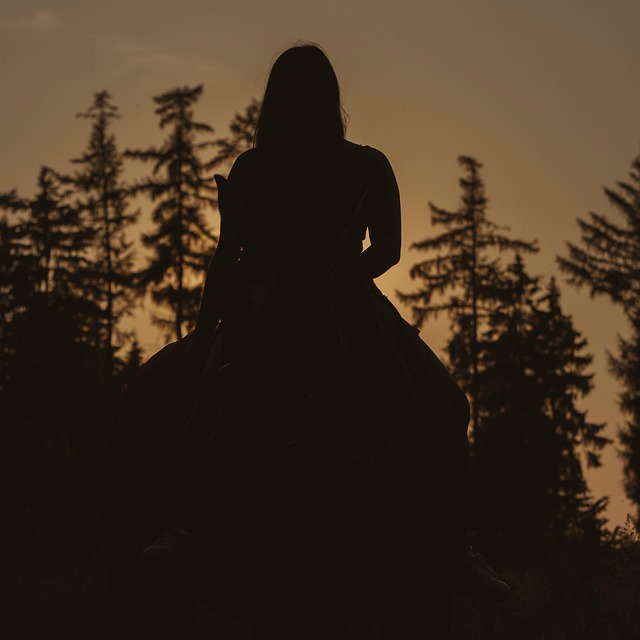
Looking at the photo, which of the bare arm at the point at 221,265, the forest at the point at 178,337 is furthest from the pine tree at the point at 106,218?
the bare arm at the point at 221,265

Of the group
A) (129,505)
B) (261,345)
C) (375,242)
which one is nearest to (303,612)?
(261,345)

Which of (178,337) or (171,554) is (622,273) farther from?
(171,554)

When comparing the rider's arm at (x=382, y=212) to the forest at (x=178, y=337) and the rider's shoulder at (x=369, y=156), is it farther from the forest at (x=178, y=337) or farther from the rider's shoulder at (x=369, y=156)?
the forest at (x=178, y=337)

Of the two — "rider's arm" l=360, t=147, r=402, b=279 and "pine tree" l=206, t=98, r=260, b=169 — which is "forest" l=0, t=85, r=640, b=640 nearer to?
"pine tree" l=206, t=98, r=260, b=169

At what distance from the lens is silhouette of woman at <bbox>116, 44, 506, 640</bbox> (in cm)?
571

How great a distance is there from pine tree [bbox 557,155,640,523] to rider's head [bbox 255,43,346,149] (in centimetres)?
4101

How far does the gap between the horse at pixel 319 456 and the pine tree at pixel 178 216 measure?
4589 centimetres

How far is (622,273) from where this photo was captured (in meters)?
47.6

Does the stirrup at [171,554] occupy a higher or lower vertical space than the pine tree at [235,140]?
lower

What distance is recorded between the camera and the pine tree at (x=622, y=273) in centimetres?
4678

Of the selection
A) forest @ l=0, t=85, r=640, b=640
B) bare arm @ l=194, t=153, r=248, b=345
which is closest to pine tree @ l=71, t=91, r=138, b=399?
forest @ l=0, t=85, r=640, b=640

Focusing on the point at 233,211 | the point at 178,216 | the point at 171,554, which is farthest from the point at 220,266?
the point at 178,216

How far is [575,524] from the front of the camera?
36688 millimetres

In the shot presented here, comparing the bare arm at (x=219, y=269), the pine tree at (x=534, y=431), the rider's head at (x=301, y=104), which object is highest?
the pine tree at (x=534, y=431)
